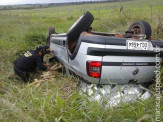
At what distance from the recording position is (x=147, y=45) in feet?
8.83

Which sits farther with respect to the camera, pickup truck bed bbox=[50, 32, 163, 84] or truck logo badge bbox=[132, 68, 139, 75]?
truck logo badge bbox=[132, 68, 139, 75]

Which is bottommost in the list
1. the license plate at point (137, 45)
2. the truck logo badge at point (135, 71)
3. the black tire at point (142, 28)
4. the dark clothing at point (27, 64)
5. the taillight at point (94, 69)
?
the dark clothing at point (27, 64)

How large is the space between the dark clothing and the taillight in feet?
6.82

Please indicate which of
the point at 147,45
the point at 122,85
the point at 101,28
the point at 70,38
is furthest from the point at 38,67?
the point at 101,28

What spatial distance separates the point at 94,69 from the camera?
2576 millimetres

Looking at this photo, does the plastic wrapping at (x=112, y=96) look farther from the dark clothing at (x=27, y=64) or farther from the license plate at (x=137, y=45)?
the dark clothing at (x=27, y=64)

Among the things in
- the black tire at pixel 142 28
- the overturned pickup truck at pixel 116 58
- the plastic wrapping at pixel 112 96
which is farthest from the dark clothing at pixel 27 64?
the black tire at pixel 142 28

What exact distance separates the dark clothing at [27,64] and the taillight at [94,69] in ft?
6.82

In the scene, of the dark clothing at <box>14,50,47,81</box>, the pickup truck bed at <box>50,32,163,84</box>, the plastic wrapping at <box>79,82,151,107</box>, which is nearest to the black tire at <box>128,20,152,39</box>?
the pickup truck bed at <box>50,32,163,84</box>

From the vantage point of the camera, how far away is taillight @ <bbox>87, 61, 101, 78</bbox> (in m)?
2.54

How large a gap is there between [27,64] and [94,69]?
96.0 inches

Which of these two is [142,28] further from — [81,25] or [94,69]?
[94,69]

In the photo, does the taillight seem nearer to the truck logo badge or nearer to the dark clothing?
the truck logo badge

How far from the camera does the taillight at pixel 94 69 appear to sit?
8.34 ft
